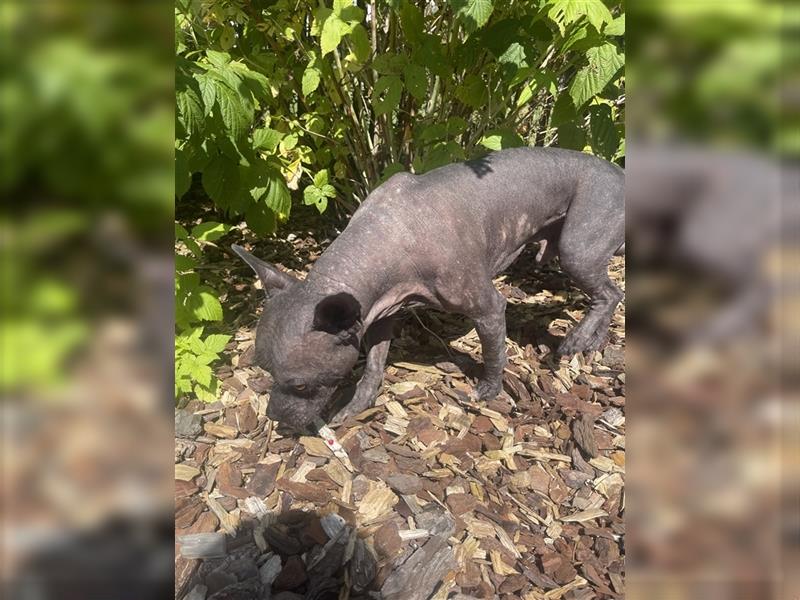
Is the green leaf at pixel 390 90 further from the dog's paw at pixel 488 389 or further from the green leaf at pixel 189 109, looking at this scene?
the dog's paw at pixel 488 389

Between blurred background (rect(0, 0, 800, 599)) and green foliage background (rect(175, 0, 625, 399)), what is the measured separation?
6.98ft

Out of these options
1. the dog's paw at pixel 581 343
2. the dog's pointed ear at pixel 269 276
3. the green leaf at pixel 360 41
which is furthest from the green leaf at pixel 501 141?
the dog's pointed ear at pixel 269 276

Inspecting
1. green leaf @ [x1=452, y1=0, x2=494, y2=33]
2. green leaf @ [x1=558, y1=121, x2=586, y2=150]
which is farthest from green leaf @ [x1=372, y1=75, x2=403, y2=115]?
green leaf @ [x1=558, y1=121, x2=586, y2=150]

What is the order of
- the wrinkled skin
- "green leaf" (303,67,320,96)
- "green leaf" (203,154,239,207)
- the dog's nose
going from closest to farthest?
1. the wrinkled skin
2. the dog's nose
3. "green leaf" (203,154,239,207)
4. "green leaf" (303,67,320,96)

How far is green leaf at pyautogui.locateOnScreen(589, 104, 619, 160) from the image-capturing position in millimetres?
3861

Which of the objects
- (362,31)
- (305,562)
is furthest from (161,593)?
(362,31)

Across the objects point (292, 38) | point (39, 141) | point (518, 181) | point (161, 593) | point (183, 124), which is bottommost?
point (161, 593)

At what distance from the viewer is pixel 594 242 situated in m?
3.99

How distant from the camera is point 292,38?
15.3 feet

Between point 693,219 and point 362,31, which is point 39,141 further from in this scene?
point 362,31

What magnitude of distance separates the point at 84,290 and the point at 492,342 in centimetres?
312

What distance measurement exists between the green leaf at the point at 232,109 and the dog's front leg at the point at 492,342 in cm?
172

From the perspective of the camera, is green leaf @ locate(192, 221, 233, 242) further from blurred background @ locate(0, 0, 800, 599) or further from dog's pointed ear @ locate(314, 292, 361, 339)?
blurred background @ locate(0, 0, 800, 599)

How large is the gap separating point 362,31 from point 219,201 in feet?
4.85
